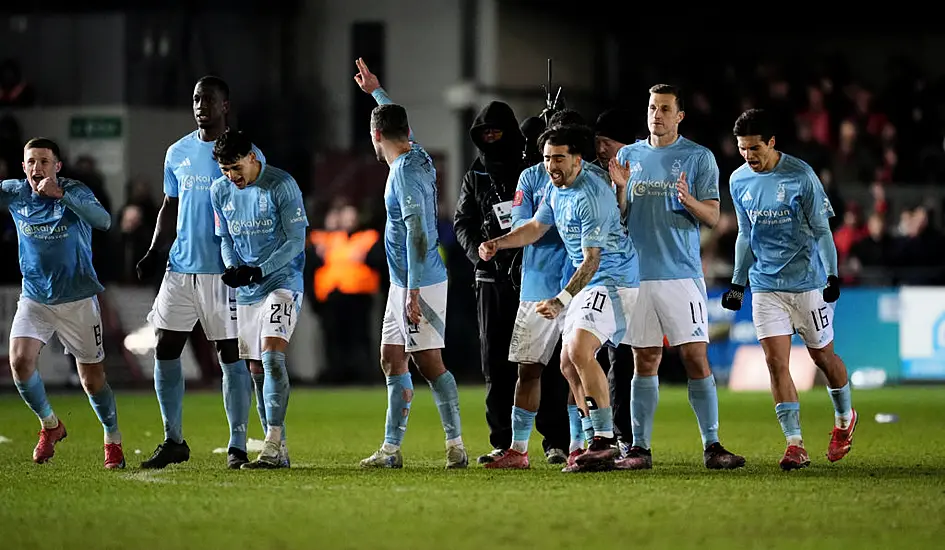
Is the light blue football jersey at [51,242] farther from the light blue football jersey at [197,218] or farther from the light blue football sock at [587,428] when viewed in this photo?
the light blue football sock at [587,428]

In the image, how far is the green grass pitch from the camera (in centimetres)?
769

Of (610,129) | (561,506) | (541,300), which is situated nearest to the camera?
(561,506)

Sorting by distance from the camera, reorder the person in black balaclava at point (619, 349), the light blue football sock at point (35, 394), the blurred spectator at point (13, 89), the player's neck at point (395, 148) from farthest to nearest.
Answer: the blurred spectator at point (13, 89) → the person in black balaclava at point (619, 349) → the light blue football sock at point (35, 394) → the player's neck at point (395, 148)

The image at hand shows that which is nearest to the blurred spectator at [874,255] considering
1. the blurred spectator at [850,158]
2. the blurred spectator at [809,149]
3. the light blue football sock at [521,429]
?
the blurred spectator at [809,149]

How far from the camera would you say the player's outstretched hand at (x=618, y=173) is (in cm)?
1073

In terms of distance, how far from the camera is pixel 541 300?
10781 mm

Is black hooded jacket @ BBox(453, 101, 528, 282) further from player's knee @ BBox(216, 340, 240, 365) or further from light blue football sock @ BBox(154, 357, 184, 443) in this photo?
light blue football sock @ BBox(154, 357, 184, 443)

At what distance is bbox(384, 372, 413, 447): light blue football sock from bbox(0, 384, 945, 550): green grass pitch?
274 millimetres

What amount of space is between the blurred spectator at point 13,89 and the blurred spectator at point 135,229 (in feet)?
15.0

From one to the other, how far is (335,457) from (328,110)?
57.7ft

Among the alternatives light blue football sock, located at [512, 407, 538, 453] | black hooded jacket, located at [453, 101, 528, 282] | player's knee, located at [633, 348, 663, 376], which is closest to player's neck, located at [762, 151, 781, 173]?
player's knee, located at [633, 348, 663, 376]

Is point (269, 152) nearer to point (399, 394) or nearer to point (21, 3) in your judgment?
point (21, 3)

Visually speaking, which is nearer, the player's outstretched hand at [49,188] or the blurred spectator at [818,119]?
the player's outstretched hand at [49,188]

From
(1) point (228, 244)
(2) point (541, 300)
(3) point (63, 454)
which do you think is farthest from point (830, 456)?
(3) point (63, 454)
